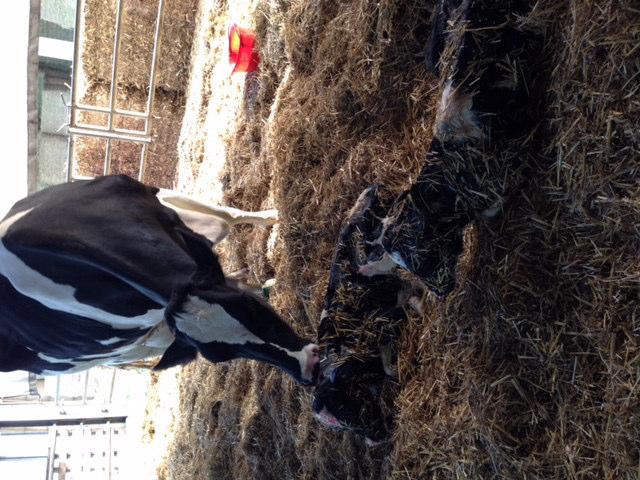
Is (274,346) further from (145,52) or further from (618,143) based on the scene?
(145,52)

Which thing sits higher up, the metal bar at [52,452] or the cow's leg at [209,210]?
the cow's leg at [209,210]

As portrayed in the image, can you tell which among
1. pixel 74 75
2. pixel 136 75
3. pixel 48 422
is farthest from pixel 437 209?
pixel 48 422

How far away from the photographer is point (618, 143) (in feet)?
4.47

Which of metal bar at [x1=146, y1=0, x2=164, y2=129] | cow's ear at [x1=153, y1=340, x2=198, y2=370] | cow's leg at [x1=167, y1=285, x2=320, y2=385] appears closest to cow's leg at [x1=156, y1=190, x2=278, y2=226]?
cow's ear at [x1=153, y1=340, x2=198, y2=370]

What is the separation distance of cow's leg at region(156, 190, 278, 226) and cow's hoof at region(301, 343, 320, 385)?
2.51 feet

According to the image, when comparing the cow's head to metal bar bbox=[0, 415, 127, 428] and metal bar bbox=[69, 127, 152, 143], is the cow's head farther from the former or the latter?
metal bar bbox=[0, 415, 127, 428]

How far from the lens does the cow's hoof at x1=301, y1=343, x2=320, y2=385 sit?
6.68 ft

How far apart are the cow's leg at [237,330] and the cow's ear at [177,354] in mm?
186

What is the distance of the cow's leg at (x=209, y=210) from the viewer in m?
2.48

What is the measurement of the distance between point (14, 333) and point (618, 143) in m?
2.06

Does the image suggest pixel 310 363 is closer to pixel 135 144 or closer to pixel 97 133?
pixel 97 133

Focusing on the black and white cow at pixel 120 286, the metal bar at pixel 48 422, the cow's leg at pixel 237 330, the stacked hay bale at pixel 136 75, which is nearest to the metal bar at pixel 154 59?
the stacked hay bale at pixel 136 75

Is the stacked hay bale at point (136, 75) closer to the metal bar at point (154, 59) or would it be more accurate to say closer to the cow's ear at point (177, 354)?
the metal bar at point (154, 59)

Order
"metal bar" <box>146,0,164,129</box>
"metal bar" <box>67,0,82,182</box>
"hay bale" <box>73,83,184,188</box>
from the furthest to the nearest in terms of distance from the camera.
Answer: "hay bale" <box>73,83,184,188</box> < "metal bar" <box>146,0,164,129</box> < "metal bar" <box>67,0,82,182</box>
